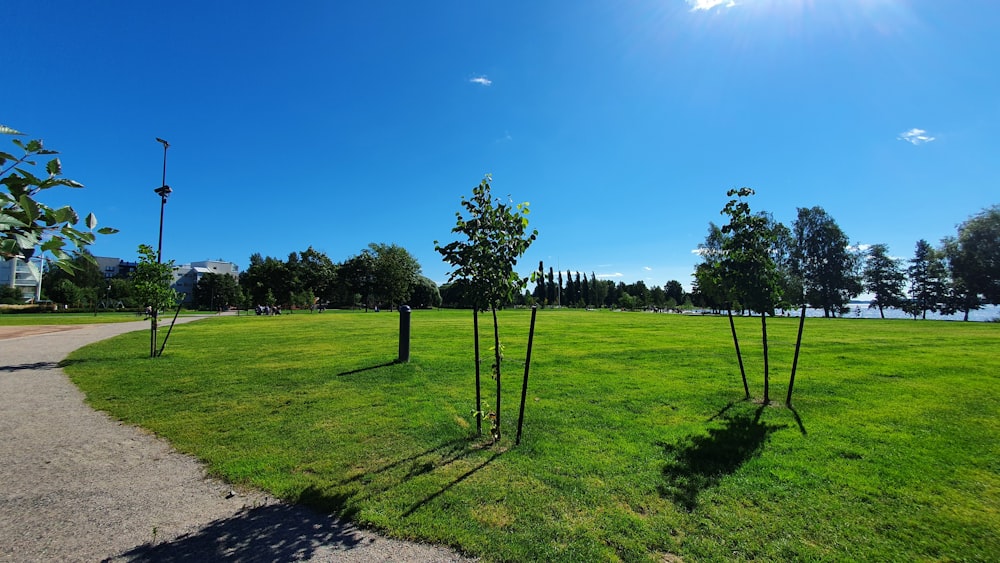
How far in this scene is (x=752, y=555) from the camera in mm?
3537

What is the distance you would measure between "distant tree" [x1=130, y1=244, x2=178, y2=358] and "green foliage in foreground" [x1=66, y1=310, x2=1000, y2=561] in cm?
288

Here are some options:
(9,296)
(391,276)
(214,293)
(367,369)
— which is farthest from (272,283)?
(367,369)

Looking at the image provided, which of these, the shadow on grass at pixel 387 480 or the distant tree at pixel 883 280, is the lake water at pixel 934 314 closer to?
the distant tree at pixel 883 280

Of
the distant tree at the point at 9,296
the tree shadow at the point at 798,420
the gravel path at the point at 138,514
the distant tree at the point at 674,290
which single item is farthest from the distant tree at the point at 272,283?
the distant tree at the point at 674,290

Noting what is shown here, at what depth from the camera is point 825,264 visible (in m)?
55.8

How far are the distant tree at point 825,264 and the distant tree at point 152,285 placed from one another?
212ft

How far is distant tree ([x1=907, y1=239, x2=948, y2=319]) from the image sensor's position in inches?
1981

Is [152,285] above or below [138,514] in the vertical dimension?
above

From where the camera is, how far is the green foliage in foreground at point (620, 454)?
384 centimetres

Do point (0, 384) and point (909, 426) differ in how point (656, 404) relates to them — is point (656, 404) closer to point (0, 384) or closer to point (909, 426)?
point (909, 426)

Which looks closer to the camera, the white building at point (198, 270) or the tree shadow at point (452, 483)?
the tree shadow at point (452, 483)

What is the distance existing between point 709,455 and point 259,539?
5204mm

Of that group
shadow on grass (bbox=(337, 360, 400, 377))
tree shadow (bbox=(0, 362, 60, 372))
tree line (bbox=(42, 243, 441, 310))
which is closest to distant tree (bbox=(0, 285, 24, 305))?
tree line (bbox=(42, 243, 441, 310))

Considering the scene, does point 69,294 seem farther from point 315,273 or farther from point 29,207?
point 29,207
